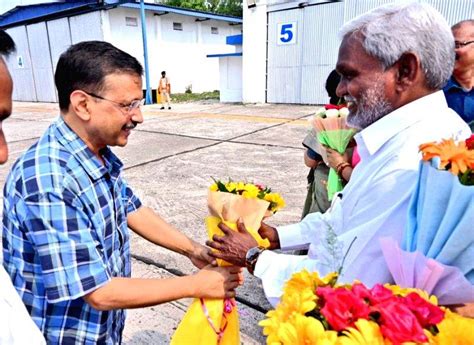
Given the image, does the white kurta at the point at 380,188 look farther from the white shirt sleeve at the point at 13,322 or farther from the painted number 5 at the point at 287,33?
the painted number 5 at the point at 287,33

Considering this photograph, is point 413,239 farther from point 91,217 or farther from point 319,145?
point 319,145

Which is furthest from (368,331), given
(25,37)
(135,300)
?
(25,37)

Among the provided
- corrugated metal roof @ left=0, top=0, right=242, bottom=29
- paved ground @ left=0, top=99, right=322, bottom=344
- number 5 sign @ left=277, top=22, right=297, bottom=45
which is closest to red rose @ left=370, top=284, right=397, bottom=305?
paved ground @ left=0, top=99, right=322, bottom=344

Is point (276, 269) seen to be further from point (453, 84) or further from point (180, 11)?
point (180, 11)

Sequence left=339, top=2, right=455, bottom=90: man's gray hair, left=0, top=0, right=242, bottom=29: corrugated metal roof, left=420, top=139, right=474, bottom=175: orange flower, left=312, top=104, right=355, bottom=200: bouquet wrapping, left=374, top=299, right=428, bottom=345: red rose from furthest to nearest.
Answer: left=0, top=0, right=242, bottom=29: corrugated metal roof → left=312, top=104, right=355, bottom=200: bouquet wrapping → left=339, top=2, right=455, bottom=90: man's gray hair → left=420, top=139, right=474, bottom=175: orange flower → left=374, top=299, right=428, bottom=345: red rose

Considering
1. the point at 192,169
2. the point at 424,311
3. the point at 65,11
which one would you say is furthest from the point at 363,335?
the point at 65,11

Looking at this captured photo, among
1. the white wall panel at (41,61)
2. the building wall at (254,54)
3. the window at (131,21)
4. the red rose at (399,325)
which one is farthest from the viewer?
the white wall panel at (41,61)

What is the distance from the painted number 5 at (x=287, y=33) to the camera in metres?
14.2

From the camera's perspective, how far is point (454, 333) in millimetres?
648

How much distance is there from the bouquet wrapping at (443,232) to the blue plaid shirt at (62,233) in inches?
36.0

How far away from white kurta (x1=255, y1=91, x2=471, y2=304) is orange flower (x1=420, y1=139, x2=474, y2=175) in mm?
317

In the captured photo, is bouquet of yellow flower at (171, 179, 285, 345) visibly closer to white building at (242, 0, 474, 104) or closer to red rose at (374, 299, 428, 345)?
red rose at (374, 299, 428, 345)

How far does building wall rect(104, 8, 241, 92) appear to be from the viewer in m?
19.0

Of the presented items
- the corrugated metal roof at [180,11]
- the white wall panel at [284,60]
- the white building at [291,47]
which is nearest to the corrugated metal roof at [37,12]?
the corrugated metal roof at [180,11]
